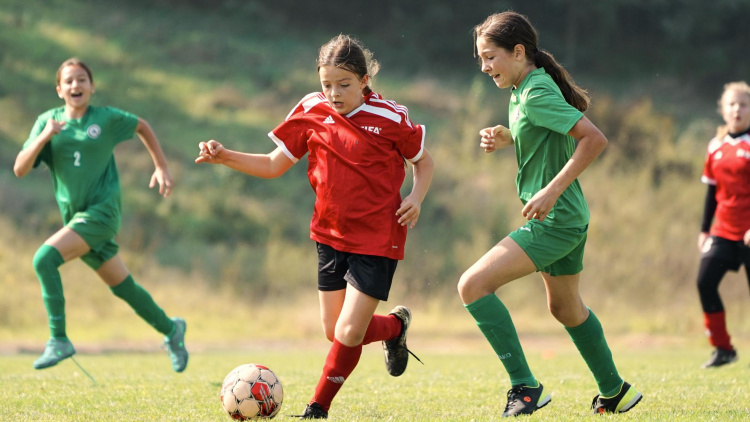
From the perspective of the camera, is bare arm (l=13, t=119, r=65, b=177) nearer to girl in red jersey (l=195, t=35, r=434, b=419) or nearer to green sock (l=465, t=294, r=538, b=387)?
girl in red jersey (l=195, t=35, r=434, b=419)

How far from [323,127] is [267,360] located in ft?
18.9

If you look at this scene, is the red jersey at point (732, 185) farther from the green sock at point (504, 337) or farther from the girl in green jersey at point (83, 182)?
the girl in green jersey at point (83, 182)

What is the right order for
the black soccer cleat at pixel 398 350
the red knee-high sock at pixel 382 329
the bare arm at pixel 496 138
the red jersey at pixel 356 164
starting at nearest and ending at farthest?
the red jersey at pixel 356 164 → the bare arm at pixel 496 138 → the red knee-high sock at pixel 382 329 → the black soccer cleat at pixel 398 350

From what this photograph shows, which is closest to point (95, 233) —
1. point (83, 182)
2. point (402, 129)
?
point (83, 182)

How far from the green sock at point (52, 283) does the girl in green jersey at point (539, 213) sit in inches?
A: 123

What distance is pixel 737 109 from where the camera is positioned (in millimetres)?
7395

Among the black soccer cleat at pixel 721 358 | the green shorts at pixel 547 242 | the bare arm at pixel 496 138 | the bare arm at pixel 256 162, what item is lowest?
the black soccer cleat at pixel 721 358

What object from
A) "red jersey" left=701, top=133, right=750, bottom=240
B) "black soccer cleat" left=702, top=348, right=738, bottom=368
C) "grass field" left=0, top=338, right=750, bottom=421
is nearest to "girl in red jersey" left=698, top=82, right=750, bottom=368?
"red jersey" left=701, top=133, right=750, bottom=240

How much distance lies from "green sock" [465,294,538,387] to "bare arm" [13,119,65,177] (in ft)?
11.0

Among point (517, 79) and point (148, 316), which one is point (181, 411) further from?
point (517, 79)

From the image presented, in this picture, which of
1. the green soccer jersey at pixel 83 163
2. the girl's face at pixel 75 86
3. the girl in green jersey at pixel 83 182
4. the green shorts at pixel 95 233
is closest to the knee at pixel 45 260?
the girl in green jersey at pixel 83 182

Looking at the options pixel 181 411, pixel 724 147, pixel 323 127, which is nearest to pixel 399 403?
pixel 181 411

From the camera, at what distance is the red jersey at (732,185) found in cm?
736

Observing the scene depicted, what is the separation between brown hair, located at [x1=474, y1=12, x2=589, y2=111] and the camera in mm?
4488
